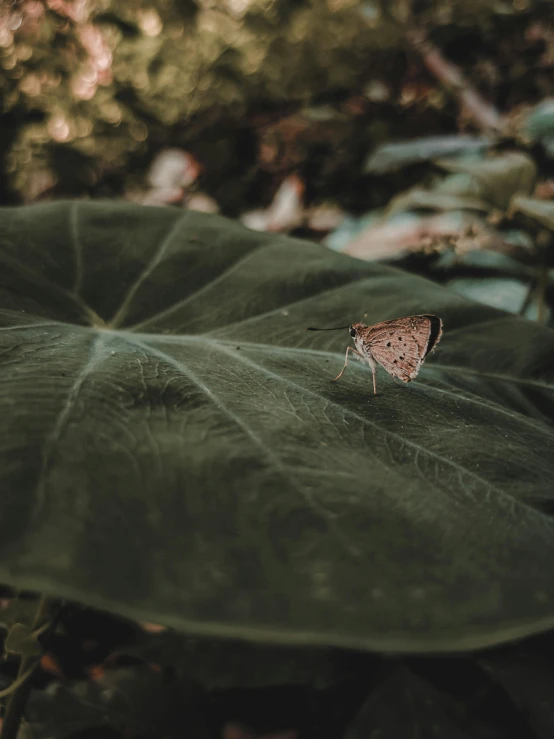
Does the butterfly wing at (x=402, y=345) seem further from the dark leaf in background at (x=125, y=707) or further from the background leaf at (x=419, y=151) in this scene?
the background leaf at (x=419, y=151)

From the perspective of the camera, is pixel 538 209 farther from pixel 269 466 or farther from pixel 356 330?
pixel 269 466

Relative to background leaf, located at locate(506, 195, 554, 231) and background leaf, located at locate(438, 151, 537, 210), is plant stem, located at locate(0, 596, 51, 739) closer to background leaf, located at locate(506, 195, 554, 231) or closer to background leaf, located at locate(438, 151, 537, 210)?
background leaf, located at locate(506, 195, 554, 231)

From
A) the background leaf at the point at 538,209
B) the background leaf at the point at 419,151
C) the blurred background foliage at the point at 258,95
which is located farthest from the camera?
the blurred background foliage at the point at 258,95

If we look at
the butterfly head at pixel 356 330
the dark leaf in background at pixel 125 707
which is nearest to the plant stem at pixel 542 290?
the butterfly head at pixel 356 330

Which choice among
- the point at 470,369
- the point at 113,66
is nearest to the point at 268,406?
the point at 470,369

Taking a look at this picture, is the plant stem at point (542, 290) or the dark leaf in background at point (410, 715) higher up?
the plant stem at point (542, 290)

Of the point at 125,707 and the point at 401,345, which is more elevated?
the point at 401,345

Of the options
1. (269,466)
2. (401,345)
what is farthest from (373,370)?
(269,466)
